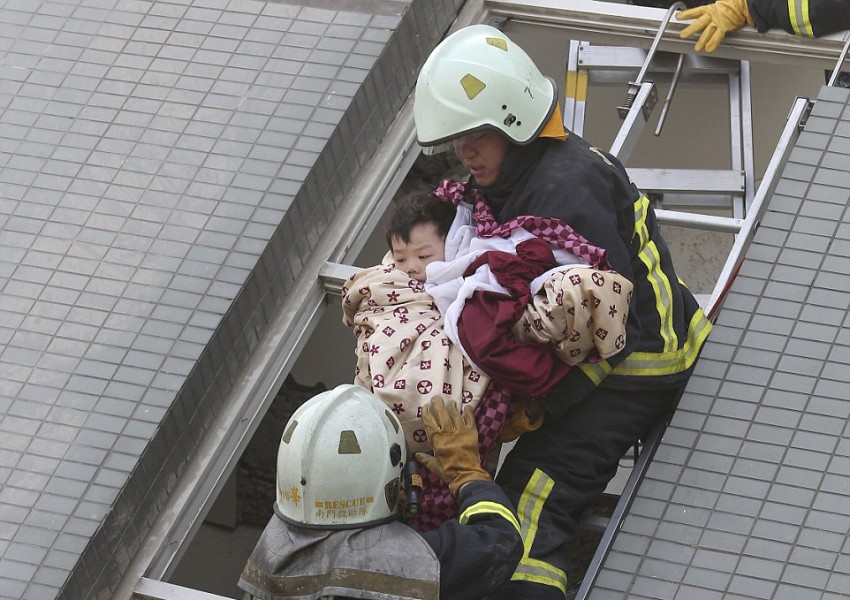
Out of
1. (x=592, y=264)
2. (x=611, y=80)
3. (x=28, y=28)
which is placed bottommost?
(x=611, y=80)

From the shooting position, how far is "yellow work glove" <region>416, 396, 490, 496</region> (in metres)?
3.44

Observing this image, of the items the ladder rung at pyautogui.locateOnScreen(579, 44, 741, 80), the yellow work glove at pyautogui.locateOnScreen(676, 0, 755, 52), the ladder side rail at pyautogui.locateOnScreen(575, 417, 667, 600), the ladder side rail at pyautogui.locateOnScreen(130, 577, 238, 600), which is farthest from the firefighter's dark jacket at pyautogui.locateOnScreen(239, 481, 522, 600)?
the ladder rung at pyautogui.locateOnScreen(579, 44, 741, 80)

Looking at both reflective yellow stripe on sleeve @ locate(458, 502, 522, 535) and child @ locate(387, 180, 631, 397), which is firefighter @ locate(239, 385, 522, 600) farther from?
child @ locate(387, 180, 631, 397)

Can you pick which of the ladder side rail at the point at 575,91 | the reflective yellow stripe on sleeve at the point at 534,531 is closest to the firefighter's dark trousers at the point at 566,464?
the reflective yellow stripe on sleeve at the point at 534,531

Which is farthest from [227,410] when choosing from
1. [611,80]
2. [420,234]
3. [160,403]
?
[611,80]

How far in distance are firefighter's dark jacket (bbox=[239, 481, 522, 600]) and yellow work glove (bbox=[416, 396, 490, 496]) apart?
11 centimetres

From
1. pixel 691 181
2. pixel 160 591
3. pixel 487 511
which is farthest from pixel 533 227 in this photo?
pixel 691 181

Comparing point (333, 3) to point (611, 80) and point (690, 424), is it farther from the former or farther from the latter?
point (690, 424)

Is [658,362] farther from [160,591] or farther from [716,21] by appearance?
[716,21]

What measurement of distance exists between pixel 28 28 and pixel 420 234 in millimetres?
1872

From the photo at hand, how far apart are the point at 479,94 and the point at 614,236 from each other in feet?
1.51

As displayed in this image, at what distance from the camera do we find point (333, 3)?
15.9 ft

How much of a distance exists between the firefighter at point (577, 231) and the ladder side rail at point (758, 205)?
1.12 ft

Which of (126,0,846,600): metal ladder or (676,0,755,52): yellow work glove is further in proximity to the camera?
(676,0,755,52): yellow work glove
